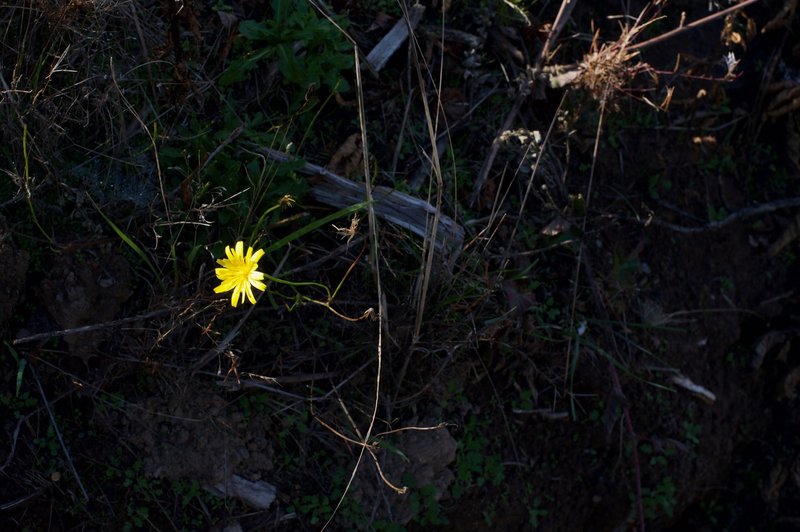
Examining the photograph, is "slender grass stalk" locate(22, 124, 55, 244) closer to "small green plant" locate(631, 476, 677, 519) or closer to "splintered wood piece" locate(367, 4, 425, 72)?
"splintered wood piece" locate(367, 4, 425, 72)

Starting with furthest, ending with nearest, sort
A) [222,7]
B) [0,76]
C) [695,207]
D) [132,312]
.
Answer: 1. [695,207]
2. [222,7]
3. [132,312]
4. [0,76]

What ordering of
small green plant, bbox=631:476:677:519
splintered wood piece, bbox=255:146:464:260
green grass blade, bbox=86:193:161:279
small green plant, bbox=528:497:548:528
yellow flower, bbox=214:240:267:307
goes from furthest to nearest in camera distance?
small green plant, bbox=631:476:677:519
small green plant, bbox=528:497:548:528
splintered wood piece, bbox=255:146:464:260
green grass blade, bbox=86:193:161:279
yellow flower, bbox=214:240:267:307

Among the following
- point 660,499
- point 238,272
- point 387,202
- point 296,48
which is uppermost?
point 296,48

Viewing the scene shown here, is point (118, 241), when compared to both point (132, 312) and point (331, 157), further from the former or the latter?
point (331, 157)

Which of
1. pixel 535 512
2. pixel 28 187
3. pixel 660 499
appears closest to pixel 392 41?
pixel 28 187

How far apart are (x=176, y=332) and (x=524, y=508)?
155cm

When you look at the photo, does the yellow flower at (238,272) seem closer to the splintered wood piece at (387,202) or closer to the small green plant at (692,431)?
the splintered wood piece at (387,202)

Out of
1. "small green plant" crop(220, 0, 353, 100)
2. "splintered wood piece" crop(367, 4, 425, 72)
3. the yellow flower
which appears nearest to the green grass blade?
the yellow flower

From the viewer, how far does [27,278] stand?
264 cm

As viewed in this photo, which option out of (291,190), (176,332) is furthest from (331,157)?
(176,332)

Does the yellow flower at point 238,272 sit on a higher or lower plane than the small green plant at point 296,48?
lower

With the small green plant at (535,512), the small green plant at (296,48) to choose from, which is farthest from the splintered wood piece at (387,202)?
the small green plant at (535,512)

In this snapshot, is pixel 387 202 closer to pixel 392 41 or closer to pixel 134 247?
pixel 392 41

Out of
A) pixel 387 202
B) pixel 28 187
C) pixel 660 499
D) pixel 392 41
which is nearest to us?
pixel 28 187
